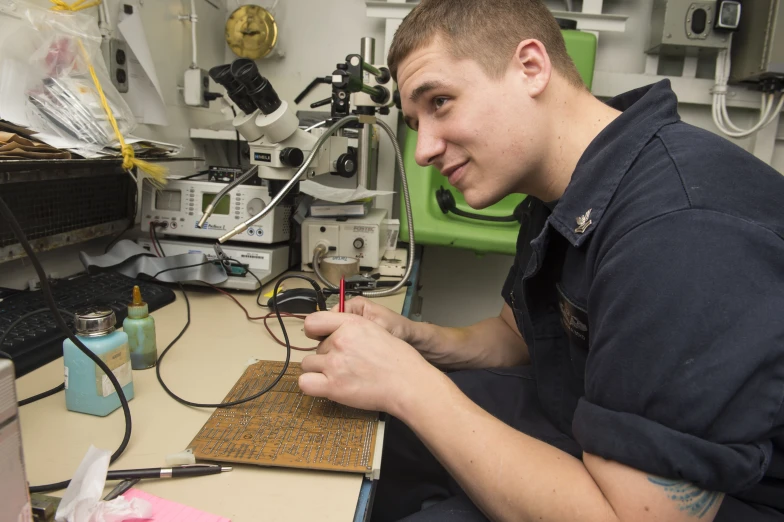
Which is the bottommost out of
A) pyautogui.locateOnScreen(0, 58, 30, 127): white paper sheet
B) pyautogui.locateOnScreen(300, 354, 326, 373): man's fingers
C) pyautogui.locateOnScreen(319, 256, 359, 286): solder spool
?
pyautogui.locateOnScreen(319, 256, 359, 286): solder spool

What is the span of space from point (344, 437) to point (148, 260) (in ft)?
2.70

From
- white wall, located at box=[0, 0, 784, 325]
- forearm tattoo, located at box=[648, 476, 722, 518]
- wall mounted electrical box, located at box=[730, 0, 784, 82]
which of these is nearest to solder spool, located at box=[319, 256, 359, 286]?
white wall, located at box=[0, 0, 784, 325]

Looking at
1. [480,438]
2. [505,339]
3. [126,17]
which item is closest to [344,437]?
[480,438]

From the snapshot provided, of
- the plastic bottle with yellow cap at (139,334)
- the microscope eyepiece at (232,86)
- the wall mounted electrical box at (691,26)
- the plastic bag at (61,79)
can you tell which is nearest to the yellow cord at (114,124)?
the plastic bag at (61,79)

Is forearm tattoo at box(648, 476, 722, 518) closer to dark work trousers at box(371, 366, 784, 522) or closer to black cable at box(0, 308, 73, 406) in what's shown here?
dark work trousers at box(371, 366, 784, 522)

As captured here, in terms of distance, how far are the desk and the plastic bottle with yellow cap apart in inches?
0.9

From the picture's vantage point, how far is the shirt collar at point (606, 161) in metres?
0.65

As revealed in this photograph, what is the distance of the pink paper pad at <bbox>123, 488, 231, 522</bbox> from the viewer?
484 mm

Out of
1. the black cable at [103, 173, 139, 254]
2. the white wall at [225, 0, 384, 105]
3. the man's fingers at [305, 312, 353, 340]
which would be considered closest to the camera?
the man's fingers at [305, 312, 353, 340]

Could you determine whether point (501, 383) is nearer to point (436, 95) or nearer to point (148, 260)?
point (436, 95)

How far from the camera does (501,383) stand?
1048 mm

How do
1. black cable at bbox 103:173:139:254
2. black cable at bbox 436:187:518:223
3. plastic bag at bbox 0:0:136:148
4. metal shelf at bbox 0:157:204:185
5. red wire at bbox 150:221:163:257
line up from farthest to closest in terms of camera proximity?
1. black cable at bbox 436:187:518:223
2. black cable at bbox 103:173:139:254
3. red wire at bbox 150:221:163:257
4. plastic bag at bbox 0:0:136:148
5. metal shelf at bbox 0:157:204:185

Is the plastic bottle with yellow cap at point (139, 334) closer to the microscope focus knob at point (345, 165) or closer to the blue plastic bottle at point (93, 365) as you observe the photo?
the blue plastic bottle at point (93, 365)

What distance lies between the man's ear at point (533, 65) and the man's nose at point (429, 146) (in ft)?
0.51
